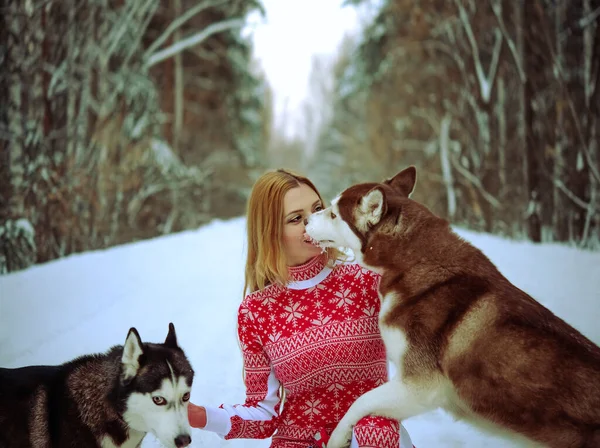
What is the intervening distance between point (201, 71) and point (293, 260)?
53.1ft

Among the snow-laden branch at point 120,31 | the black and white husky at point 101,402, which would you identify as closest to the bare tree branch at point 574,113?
the black and white husky at point 101,402

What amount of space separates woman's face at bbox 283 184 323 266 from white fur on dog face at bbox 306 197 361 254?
102 millimetres

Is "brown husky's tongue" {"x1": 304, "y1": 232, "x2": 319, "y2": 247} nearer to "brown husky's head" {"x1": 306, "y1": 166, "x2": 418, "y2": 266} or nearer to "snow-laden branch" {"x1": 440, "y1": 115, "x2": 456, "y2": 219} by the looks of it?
"brown husky's head" {"x1": 306, "y1": 166, "x2": 418, "y2": 266}

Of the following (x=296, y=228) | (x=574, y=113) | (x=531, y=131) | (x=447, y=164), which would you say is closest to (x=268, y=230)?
(x=296, y=228)

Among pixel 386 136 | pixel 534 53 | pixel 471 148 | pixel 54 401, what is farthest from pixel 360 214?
pixel 386 136

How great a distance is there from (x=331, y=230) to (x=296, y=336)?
52 cm

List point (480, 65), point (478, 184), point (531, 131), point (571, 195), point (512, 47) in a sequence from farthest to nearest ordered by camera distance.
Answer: point (478, 184), point (480, 65), point (531, 131), point (512, 47), point (571, 195)

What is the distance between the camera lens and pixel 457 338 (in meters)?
2.02

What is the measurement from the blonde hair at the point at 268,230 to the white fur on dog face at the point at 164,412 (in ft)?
1.98

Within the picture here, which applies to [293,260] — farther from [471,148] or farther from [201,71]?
[201,71]

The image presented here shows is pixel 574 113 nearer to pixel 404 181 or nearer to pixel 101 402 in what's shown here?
pixel 404 181

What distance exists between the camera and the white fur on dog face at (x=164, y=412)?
214 centimetres

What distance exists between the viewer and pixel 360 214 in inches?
94.5

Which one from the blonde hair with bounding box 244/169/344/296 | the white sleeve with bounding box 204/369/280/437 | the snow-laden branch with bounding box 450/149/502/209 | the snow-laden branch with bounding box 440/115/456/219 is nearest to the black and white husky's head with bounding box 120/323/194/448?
the white sleeve with bounding box 204/369/280/437
